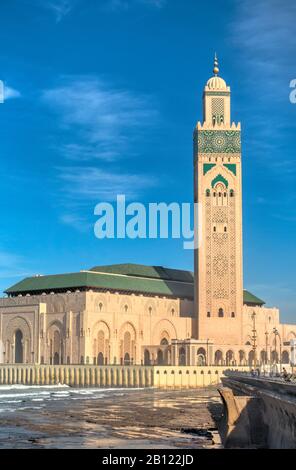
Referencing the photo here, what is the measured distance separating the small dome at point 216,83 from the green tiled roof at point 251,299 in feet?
112

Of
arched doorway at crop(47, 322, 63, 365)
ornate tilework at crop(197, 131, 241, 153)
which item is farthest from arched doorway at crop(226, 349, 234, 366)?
ornate tilework at crop(197, 131, 241, 153)

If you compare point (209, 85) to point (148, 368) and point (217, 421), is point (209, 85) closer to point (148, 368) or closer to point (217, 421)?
A: point (148, 368)

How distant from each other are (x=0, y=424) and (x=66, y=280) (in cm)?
6644

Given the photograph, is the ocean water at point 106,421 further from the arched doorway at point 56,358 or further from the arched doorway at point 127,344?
the arched doorway at point 127,344

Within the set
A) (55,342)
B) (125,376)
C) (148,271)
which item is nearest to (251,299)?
(148,271)

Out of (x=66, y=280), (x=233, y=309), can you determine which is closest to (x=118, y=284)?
(x=66, y=280)

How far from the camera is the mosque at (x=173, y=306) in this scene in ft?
353

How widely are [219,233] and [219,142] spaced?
1311cm

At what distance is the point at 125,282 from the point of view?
11569cm

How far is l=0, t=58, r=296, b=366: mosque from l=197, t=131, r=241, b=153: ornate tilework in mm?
142

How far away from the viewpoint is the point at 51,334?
109 m

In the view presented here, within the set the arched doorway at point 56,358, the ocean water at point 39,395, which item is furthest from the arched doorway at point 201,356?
the ocean water at point 39,395

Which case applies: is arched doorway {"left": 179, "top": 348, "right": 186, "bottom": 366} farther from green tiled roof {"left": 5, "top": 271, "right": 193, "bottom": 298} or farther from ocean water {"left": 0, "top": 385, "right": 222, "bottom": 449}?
ocean water {"left": 0, "top": 385, "right": 222, "bottom": 449}

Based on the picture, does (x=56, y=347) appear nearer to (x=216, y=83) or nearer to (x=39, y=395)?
(x=39, y=395)
